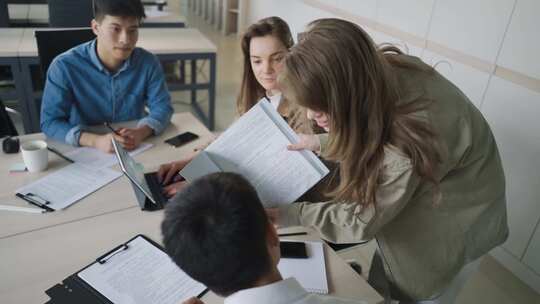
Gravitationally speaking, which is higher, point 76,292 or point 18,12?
point 18,12

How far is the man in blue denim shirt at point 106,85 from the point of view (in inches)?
66.0

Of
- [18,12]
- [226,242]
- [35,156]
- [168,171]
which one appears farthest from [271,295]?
[18,12]

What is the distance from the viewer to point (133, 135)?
1.67 m

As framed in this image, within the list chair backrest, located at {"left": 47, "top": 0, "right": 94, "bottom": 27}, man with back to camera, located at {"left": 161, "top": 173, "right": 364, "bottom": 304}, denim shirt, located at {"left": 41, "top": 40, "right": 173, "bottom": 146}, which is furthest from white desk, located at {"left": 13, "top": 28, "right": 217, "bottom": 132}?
man with back to camera, located at {"left": 161, "top": 173, "right": 364, "bottom": 304}

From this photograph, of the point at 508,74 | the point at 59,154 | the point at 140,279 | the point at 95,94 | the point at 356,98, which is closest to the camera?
the point at 356,98

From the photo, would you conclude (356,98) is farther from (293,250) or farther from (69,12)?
(69,12)

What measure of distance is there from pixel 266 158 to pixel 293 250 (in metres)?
0.29

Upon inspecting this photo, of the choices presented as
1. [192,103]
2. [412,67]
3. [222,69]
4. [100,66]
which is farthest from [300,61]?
[222,69]

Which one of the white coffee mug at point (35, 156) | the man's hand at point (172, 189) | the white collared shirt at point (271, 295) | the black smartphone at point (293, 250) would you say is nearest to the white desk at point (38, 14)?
the white coffee mug at point (35, 156)

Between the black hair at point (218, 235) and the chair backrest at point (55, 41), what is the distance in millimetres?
1894

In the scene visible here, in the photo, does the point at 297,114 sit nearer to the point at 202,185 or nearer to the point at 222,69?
the point at 202,185

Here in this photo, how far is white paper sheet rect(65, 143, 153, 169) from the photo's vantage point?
1.53 m

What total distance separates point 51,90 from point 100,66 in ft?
0.76

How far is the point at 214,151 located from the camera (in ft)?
4.26
